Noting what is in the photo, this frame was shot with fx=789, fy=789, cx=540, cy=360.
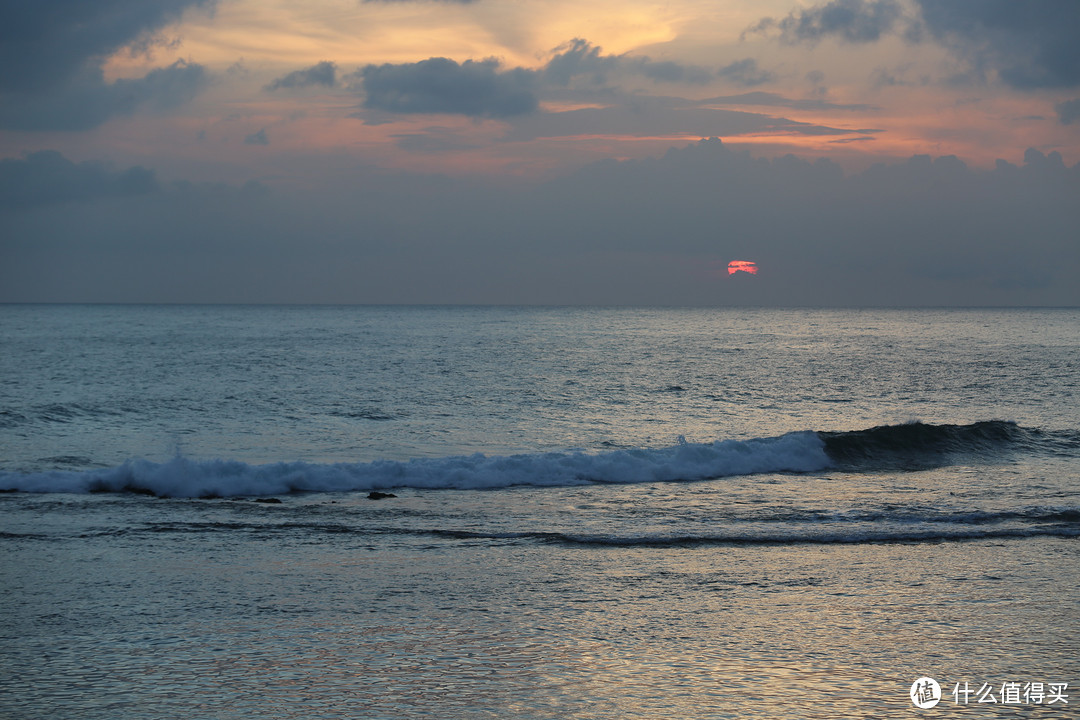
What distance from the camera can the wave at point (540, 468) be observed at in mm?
16719

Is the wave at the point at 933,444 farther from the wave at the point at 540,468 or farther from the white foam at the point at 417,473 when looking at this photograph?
the white foam at the point at 417,473

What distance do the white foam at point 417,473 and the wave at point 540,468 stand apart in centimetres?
2

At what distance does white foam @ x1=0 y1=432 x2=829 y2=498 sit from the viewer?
Result: 54.6 ft

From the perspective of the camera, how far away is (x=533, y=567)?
10.5m

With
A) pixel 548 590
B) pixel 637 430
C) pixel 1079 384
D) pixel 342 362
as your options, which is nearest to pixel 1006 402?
pixel 1079 384

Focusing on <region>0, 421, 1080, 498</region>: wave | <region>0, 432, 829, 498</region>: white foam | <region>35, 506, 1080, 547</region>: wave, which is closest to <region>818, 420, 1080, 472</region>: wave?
<region>0, 421, 1080, 498</region>: wave

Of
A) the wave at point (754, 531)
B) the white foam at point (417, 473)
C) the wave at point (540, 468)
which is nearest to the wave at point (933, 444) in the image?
the wave at point (540, 468)

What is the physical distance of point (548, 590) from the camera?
31.0 feet

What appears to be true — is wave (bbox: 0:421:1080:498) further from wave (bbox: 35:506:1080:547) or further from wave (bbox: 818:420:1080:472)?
wave (bbox: 35:506:1080:547)

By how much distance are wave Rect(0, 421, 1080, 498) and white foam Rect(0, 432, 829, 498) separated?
0.02 m

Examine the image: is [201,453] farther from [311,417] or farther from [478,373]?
[478,373]

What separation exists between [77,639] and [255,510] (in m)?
7.09

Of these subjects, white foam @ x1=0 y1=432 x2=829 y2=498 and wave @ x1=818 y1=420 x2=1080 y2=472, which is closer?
white foam @ x1=0 y1=432 x2=829 y2=498

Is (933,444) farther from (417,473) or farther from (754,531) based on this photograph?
(417,473)
